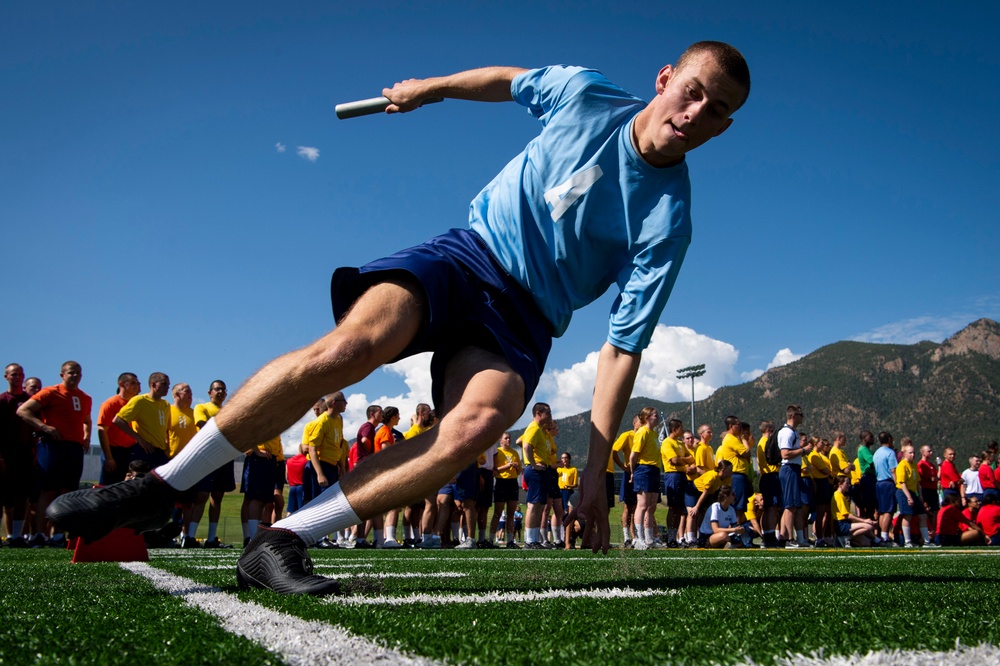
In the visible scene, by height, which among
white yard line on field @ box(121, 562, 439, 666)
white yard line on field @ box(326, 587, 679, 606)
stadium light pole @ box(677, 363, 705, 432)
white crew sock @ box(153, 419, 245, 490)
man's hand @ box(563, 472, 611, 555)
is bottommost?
white yard line on field @ box(326, 587, 679, 606)

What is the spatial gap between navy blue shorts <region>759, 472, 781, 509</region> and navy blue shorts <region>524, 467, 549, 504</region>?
3.92 m

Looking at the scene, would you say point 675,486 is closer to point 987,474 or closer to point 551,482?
point 551,482

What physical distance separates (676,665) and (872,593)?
179cm

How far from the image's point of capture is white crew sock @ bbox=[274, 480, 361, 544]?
8.23 ft

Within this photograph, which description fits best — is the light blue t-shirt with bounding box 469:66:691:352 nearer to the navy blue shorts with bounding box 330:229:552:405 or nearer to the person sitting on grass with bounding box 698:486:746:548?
the navy blue shorts with bounding box 330:229:552:405

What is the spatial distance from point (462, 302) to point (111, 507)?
1.29 m

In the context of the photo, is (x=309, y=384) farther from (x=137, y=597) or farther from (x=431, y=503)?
(x=431, y=503)

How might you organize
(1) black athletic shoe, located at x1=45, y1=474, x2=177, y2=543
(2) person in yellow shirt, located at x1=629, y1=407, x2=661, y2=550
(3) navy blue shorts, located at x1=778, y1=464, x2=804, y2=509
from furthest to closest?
(3) navy blue shorts, located at x1=778, y1=464, x2=804, y2=509 < (2) person in yellow shirt, located at x1=629, y1=407, x2=661, y2=550 < (1) black athletic shoe, located at x1=45, y1=474, x2=177, y2=543

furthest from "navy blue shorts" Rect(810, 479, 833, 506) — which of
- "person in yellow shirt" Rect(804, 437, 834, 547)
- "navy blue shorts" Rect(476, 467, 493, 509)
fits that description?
"navy blue shorts" Rect(476, 467, 493, 509)

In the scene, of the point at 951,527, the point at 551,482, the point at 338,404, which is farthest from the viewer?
the point at 951,527

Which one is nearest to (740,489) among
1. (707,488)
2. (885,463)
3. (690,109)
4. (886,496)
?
(707,488)

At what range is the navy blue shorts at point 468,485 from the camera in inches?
466

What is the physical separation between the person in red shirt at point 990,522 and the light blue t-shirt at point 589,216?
1445 cm

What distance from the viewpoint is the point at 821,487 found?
14.5 metres
